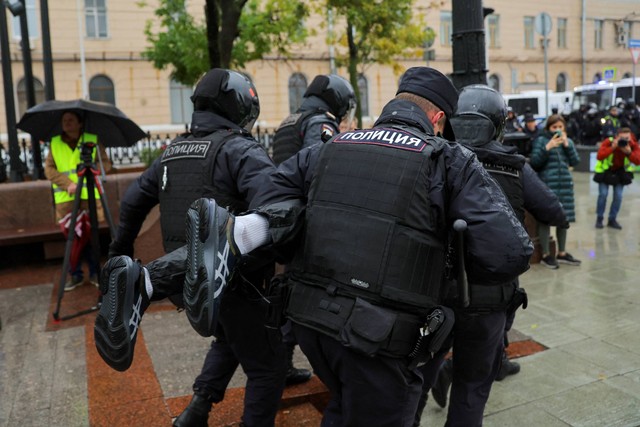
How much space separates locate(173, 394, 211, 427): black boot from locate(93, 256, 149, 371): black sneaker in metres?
0.97

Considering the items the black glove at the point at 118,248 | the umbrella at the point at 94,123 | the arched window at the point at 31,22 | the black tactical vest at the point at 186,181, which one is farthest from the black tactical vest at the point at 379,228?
the arched window at the point at 31,22

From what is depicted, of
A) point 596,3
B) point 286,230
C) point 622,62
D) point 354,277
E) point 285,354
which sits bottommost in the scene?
point 285,354

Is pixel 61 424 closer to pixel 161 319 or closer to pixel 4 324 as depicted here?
pixel 161 319

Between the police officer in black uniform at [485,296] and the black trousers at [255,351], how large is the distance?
73 cm

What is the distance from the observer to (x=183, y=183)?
3.40 metres

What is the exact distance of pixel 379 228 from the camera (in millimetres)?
2334

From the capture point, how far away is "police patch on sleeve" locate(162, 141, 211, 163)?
336cm

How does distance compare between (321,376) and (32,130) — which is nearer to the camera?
(321,376)

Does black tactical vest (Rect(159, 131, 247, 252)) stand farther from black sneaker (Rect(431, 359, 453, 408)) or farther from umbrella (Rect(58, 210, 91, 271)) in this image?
umbrella (Rect(58, 210, 91, 271))

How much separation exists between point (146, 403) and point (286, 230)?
2052 mm

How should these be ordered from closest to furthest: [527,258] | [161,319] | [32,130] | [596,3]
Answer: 1. [527,258]
2. [161,319]
3. [32,130]
4. [596,3]

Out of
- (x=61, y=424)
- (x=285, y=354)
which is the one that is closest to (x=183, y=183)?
(x=285, y=354)

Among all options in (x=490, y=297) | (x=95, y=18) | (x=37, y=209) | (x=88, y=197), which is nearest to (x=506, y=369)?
(x=490, y=297)

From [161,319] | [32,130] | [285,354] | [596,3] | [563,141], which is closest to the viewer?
[285,354]
